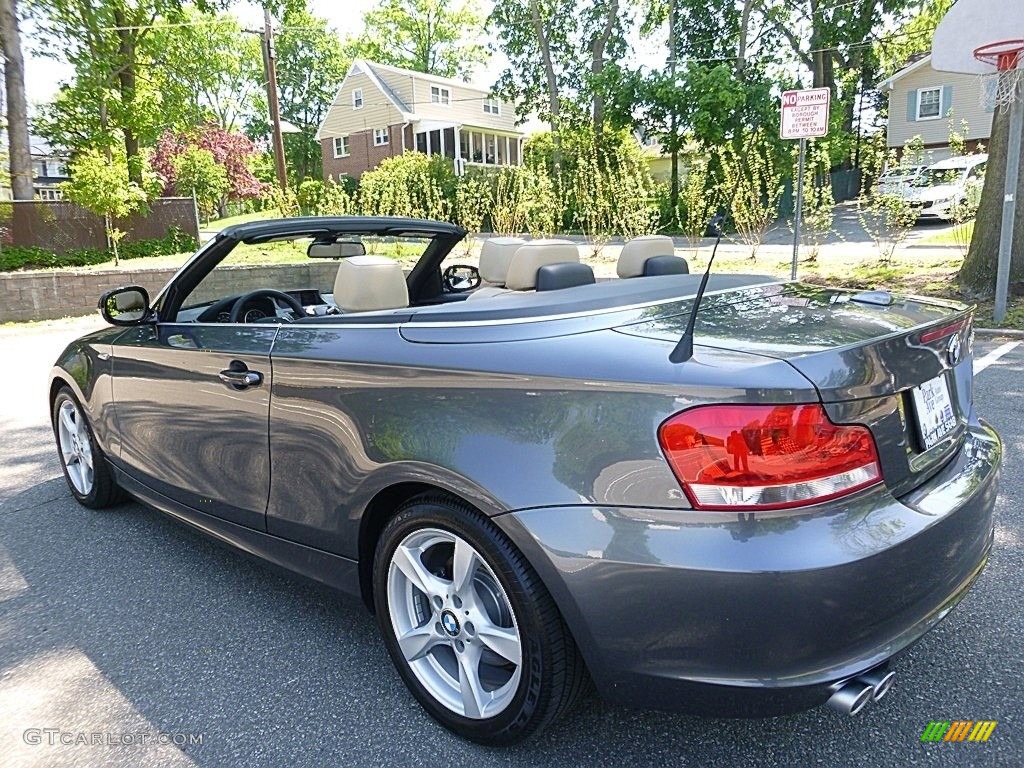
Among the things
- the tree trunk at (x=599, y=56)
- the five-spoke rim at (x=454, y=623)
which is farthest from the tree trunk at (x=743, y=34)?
the five-spoke rim at (x=454, y=623)

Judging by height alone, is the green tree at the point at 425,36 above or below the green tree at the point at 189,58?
above

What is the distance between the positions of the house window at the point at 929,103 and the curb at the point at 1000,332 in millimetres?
33313

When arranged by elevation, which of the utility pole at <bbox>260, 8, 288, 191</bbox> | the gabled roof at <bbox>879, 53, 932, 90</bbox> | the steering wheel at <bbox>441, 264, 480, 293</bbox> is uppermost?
the gabled roof at <bbox>879, 53, 932, 90</bbox>

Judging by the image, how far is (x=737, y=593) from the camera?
5.40 ft

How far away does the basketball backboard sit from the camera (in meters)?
8.07

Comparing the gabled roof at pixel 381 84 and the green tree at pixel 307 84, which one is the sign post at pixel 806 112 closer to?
the gabled roof at pixel 381 84

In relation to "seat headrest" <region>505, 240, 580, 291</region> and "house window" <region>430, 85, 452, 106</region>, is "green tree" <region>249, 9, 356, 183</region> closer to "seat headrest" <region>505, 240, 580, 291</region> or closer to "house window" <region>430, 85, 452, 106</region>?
"house window" <region>430, 85, 452, 106</region>

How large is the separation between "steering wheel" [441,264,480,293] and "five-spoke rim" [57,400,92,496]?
212 centimetres

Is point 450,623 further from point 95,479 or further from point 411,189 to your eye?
point 411,189

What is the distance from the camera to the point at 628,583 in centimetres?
175

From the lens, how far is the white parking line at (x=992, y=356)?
676 centimetres

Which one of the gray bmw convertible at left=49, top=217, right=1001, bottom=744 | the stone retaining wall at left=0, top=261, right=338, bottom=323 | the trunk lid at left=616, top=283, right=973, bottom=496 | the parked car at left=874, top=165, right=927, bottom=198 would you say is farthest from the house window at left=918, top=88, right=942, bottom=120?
the trunk lid at left=616, top=283, right=973, bottom=496

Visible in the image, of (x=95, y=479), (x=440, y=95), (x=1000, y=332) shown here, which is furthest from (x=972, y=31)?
(x=440, y=95)

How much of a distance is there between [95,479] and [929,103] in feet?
135
